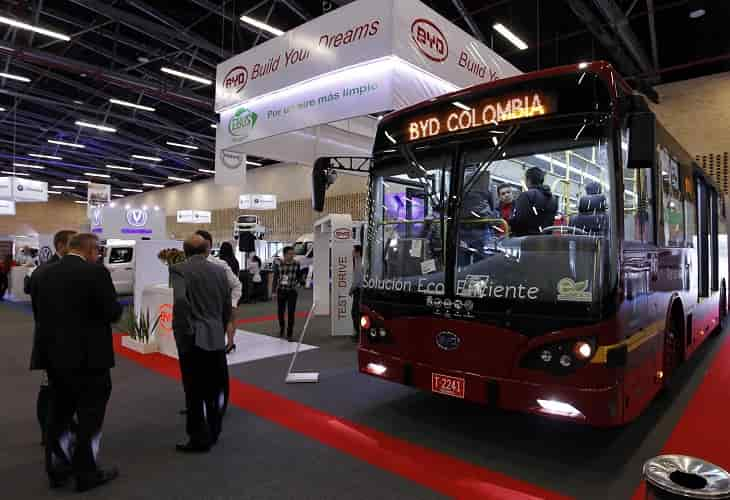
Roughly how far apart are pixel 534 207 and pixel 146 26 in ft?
36.5

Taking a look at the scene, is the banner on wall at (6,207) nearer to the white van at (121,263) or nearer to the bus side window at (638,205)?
the white van at (121,263)

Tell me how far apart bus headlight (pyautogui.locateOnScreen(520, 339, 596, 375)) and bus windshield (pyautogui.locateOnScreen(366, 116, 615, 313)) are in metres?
0.23

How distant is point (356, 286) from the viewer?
8.03 m

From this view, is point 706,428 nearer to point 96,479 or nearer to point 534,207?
point 534,207

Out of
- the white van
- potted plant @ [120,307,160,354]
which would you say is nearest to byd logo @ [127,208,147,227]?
the white van

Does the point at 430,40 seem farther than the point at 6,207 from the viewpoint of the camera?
No

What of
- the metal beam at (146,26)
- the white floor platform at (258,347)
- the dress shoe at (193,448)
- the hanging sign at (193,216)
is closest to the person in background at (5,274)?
the metal beam at (146,26)

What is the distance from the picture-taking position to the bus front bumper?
2.88m

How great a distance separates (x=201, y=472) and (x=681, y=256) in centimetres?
490

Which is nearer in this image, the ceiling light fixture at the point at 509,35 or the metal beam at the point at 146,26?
the metal beam at the point at 146,26

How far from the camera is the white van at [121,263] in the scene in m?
13.6

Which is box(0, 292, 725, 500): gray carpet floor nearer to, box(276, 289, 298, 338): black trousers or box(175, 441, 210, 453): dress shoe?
box(175, 441, 210, 453): dress shoe

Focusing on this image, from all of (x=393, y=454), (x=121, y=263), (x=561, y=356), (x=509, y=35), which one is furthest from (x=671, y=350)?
(x=121, y=263)

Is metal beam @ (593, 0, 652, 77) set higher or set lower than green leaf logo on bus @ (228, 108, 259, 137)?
higher
